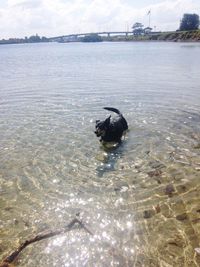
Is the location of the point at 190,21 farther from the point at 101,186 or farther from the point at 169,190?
the point at 101,186

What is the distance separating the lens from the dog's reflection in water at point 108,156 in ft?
28.8

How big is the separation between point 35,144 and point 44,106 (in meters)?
6.22

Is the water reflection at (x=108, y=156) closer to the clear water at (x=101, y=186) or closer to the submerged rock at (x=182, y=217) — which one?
the clear water at (x=101, y=186)

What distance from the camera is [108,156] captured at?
31.9ft

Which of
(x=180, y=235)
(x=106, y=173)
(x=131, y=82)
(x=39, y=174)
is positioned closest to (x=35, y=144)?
(x=39, y=174)

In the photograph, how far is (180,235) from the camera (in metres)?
5.93

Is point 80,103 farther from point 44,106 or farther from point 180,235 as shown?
point 180,235

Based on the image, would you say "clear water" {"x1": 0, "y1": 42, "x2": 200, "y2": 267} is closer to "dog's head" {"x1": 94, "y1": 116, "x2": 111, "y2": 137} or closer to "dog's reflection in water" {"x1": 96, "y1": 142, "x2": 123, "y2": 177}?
"dog's reflection in water" {"x1": 96, "y1": 142, "x2": 123, "y2": 177}

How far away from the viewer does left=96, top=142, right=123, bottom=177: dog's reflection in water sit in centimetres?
877

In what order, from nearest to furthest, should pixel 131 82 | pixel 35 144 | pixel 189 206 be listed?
pixel 189 206
pixel 35 144
pixel 131 82

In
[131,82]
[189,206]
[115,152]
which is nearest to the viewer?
[189,206]

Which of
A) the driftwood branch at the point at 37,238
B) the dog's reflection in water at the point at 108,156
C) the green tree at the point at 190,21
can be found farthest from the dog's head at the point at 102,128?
the green tree at the point at 190,21

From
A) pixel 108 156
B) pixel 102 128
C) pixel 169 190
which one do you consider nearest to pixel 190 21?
pixel 102 128

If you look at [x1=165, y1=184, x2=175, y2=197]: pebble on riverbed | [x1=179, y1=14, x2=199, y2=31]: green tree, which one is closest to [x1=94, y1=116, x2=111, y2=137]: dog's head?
[x1=165, y1=184, x2=175, y2=197]: pebble on riverbed
